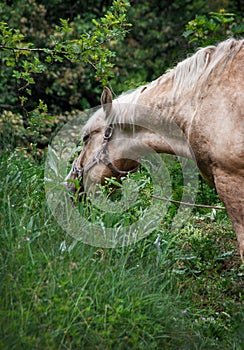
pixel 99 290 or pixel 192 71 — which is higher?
pixel 192 71

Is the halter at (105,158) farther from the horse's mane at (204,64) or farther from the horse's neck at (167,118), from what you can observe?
the horse's mane at (204,64)

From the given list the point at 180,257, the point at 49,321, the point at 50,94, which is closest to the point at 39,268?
the point at 49,321

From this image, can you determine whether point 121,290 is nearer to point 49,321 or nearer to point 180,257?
point 49,321

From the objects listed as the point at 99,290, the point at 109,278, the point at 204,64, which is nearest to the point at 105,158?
the point at 204,64

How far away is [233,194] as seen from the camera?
4.30m

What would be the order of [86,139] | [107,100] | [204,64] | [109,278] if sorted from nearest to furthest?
[109,278] < [204,64] < [107,100] < [86,139]

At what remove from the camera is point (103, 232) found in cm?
423

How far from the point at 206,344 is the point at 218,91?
6.19 ft

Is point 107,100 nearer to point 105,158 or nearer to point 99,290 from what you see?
point 105,158

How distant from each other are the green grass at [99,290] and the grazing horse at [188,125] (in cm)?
56

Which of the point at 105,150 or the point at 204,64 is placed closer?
the point at 204,64

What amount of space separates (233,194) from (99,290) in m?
1.36

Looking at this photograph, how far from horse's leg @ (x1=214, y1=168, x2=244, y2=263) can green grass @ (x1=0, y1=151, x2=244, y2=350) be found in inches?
22.2

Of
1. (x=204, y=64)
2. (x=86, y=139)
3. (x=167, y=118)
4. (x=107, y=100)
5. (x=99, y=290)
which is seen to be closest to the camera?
(x=99, y=290)
